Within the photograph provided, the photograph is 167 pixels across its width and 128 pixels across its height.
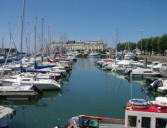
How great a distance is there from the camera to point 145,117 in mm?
10688

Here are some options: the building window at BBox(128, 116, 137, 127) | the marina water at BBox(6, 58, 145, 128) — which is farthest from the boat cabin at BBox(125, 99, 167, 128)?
the marina water at BBox(6, 58, 145, 128)

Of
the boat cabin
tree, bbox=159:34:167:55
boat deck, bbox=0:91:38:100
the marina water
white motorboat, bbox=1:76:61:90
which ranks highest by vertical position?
tree, bbox=159:34:167:55

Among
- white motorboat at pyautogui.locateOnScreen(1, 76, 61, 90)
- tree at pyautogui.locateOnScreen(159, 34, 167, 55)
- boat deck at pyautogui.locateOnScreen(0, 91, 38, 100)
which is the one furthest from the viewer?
tree at pyautogui.locateOnScreen(159, 34, 167, 55)

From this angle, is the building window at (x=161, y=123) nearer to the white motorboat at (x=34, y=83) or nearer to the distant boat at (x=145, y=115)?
the distant boat at (x=145, y=115)

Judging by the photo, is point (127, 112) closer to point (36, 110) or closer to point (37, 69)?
point (36, 110)

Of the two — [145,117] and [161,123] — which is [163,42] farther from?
[145,117]

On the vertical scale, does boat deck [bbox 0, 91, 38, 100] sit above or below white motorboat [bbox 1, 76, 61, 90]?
below

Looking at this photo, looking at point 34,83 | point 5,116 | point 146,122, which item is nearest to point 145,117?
point 146,122

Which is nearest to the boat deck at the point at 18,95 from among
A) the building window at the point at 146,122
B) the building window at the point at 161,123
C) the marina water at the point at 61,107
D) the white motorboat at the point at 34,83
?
the marina water at the point at 61,107

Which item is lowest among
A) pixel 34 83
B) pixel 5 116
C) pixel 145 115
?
pixel 5 116

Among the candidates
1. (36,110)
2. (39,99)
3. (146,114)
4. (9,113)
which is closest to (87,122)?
(146,114)

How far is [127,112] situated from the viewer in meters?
10.7

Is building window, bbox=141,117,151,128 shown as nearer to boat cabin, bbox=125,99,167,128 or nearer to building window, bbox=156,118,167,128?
boat cabin, bbox=125,99,167,128

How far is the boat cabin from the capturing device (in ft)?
34.6
